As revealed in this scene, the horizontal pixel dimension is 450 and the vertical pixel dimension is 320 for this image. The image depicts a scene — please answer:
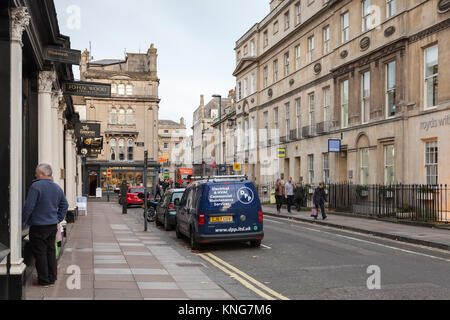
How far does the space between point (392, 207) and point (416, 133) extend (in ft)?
11.1

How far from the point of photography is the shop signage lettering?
19344 mm

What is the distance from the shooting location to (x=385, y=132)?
23812 mm

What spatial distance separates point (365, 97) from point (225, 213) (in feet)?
51.2

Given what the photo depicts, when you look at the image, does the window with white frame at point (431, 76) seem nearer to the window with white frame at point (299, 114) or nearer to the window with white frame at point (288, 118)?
the window with white frame at point (299, 114)

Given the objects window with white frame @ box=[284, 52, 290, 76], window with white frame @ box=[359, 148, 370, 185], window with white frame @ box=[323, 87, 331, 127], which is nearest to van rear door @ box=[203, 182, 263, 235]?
window with white frame @ box=[359, 148, 370, 185]

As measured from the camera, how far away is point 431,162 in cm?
2092

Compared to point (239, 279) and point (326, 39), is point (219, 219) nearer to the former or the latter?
point (239, 279)

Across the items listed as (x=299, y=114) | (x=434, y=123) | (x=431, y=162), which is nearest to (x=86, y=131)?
(x=434, y=123)

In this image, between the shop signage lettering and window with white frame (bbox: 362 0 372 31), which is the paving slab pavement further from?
window with white frame (bbox: 362 0 372 31)

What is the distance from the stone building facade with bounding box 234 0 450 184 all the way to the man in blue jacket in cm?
1592

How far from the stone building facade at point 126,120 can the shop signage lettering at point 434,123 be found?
159 ft

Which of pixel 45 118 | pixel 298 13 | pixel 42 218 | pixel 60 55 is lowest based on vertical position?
pixel 42 218

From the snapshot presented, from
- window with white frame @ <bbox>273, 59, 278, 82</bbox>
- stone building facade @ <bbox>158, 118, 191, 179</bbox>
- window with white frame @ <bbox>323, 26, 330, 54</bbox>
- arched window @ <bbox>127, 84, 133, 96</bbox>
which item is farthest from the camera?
stone building facade @ <bbox>158, 118, 191, 179</bbox>

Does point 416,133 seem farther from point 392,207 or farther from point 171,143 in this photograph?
point 171,143
